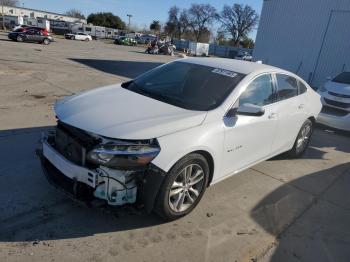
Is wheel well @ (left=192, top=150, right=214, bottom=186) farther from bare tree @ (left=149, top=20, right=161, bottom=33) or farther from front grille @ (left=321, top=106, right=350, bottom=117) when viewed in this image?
bare tree @ (left=149, top=20, right=161, bottom=33)

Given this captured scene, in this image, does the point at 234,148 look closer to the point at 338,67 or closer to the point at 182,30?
the point at 338,67

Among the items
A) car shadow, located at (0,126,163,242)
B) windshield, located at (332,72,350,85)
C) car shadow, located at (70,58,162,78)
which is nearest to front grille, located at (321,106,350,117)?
windshield, located at (332,72,350,85)

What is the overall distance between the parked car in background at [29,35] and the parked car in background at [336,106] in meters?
32.0

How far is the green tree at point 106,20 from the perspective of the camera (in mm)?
93812

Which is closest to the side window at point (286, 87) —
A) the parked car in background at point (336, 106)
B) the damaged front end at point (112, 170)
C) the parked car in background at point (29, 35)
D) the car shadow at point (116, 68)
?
the parked car in background at point (336, 106)

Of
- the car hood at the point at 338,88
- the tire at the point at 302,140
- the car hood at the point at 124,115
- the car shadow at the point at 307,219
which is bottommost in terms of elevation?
the car shadow at the point at 307,219

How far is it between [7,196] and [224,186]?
2668 mm

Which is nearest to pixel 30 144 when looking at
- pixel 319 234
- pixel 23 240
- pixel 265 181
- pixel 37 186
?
pixel 37 186

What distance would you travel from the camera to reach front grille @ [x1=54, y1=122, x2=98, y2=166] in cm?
330

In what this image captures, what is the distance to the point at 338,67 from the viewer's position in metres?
17.2

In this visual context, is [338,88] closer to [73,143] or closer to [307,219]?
[307,219]

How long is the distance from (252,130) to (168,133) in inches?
56.7

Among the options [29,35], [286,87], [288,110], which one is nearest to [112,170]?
[288,110]

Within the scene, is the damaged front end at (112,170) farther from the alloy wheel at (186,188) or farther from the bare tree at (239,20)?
the bare tree at (239,20)
